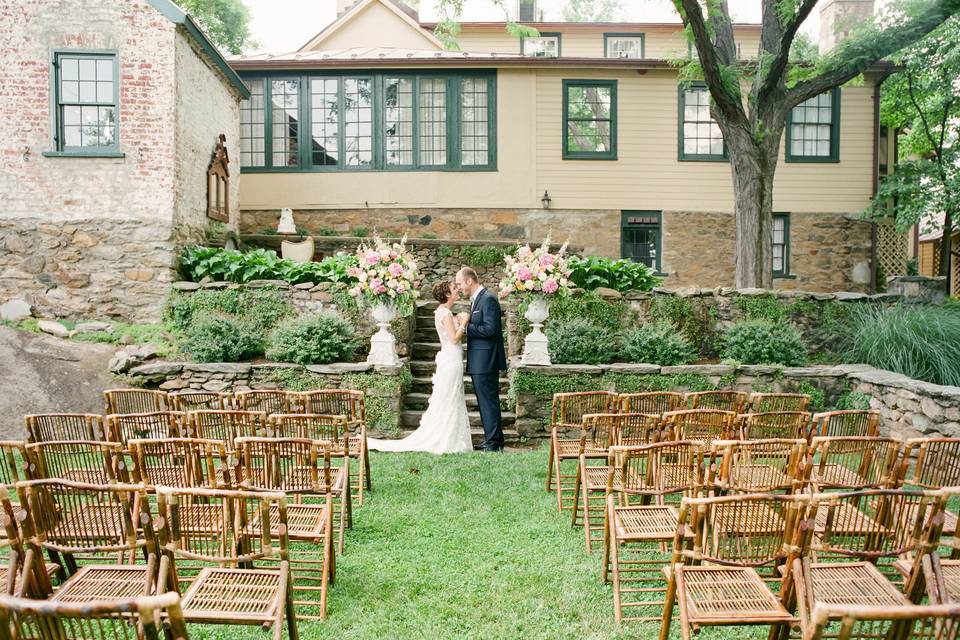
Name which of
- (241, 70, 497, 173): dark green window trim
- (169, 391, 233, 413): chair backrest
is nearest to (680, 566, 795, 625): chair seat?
(169, 391, 233, 413): chair backrest

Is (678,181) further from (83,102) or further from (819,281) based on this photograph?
(83,102)

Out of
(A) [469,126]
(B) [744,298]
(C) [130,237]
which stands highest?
(A) [469,126]

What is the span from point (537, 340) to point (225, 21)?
23493mm

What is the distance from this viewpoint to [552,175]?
1706 cm

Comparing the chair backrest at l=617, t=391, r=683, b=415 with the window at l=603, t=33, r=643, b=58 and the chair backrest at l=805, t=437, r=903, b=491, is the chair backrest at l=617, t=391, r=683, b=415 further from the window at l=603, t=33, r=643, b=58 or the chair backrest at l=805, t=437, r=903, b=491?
the window at l=603, t=33, r=643, b=58

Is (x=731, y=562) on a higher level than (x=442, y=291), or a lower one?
lower

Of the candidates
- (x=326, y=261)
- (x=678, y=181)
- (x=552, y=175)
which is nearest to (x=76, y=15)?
(x=326, y=261)

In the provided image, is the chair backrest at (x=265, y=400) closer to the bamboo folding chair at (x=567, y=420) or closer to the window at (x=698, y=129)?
the bamboo folding chair at (x=567, y=420)

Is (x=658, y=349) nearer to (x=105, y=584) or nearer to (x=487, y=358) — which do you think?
(x=487, y=358)

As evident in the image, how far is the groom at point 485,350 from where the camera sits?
8.47 metres

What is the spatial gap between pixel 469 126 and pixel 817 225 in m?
8.57

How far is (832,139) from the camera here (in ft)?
57.7

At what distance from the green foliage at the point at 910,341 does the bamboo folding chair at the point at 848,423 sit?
4266 millimetres

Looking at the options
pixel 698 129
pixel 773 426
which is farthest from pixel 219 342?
pixel 698 129
